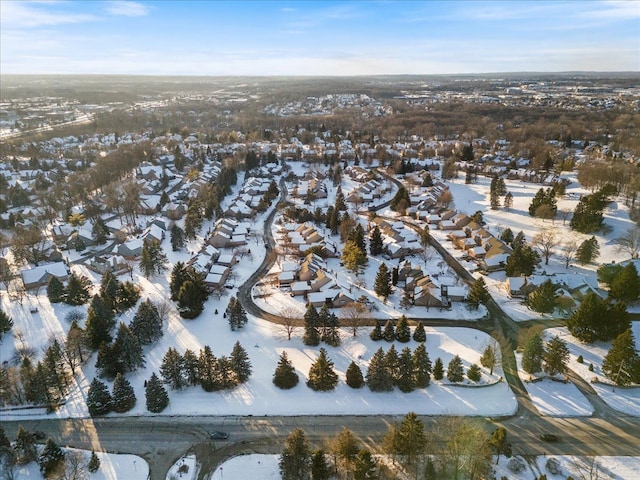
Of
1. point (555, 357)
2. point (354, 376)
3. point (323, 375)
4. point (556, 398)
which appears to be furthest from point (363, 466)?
point (555, 357)

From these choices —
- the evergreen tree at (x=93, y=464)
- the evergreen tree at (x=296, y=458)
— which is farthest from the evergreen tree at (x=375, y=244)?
the evergreen tree at (x=93, y=464)

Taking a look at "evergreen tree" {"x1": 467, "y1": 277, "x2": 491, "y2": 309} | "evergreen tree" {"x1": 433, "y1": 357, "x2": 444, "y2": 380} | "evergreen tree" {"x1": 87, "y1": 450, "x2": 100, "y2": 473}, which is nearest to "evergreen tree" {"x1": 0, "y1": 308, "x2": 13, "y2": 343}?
"evergreen tree" {"x1": 87, "y1": 450, "x2": 100, "y2": 473}

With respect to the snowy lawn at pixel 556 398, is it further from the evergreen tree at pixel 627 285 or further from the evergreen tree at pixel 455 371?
the evergreen tree at pixel 627 285

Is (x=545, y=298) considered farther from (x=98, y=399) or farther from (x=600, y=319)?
(x=98, y=399)

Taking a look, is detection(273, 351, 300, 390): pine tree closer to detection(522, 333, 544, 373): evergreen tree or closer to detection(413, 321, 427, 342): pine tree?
detection(413, 321, 427, 342): pine tree

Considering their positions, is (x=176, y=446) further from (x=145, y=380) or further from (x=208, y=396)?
(x=145, y=380)
